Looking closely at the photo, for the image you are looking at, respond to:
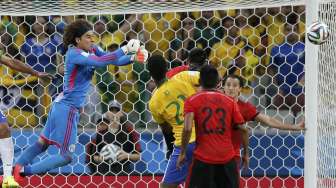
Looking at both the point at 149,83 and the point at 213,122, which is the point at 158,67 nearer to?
the point at 213,122

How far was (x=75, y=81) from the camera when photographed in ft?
23.9

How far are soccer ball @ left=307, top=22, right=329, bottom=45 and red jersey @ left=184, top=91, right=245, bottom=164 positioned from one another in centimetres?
80

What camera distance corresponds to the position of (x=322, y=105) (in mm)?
7230

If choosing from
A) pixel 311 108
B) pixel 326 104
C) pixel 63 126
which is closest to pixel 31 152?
pixel 63 126

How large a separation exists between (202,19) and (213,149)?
2.88m

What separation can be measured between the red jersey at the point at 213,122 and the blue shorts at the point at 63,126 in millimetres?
1313

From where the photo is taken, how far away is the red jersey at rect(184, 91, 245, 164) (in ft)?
20.7

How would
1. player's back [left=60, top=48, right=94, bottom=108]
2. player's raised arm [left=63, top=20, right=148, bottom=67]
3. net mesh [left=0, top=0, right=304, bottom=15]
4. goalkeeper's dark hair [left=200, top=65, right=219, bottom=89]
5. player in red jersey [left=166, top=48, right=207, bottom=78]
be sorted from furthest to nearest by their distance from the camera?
net mesh [left=0, top=0, right=304, bottom=15] → player's back [left=60, top=48, right=94, bottom=108] → player in red jersey [left=166, top=48, right=207, bottom=78] → player's raised arm [left=63, top=20, right=148, bottom=67] → goalkeeper's dark hair [left=200, top=65, right=219, bottom=89]

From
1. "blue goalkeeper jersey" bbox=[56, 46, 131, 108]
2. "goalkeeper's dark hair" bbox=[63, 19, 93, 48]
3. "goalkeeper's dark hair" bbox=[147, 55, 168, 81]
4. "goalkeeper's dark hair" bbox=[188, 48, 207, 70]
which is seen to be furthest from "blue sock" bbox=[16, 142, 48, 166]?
"goalkeeper's dark hair" bbox=[188, 48, 207, 70]

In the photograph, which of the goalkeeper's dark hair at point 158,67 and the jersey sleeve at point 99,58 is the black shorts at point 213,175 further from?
the jersey sleeve at point 99,58

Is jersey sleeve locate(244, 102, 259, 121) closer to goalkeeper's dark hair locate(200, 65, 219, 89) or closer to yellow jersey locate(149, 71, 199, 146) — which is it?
yellow jersey locate(149, 71, 199, 146)

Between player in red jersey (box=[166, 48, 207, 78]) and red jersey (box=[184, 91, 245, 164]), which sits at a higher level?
player in red jersey (box=[166, 48, 207, 78])

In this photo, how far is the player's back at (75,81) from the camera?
7.22m

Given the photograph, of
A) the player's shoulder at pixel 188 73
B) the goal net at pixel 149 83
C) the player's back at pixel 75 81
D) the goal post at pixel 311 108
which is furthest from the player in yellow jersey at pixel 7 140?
the goal post at pixel 311 108
